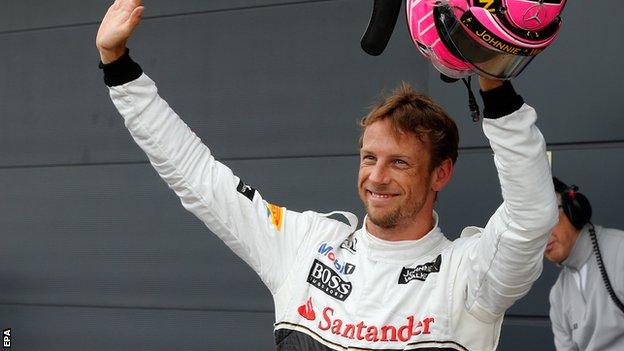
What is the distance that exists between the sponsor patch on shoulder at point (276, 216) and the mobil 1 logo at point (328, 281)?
0.52ft

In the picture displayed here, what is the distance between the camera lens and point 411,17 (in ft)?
6.81

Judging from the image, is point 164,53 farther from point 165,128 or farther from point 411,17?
point 411,17

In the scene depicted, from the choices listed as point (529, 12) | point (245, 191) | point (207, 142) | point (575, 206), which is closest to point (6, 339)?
point (207, 142)

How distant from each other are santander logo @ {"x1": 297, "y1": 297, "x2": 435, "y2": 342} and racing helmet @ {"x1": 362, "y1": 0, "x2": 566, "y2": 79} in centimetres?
68

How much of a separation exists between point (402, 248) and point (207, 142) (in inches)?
76.3

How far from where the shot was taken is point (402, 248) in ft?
8.25

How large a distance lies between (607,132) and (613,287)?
0.66 m

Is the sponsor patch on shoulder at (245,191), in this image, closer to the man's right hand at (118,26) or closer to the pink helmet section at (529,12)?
the man's right hand at (118,26)

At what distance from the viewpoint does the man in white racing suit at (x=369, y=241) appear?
239 centimetres

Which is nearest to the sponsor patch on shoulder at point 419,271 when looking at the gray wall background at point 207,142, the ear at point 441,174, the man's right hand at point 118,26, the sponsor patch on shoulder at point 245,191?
the ear at point 441,174

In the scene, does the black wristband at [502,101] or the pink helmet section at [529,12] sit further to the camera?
the black wristband at [502,101]

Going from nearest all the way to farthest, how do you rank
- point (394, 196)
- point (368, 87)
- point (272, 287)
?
point (394, 196), point (272, 287), point (368, 87)

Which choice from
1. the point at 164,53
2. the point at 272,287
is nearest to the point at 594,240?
the point at 272,287

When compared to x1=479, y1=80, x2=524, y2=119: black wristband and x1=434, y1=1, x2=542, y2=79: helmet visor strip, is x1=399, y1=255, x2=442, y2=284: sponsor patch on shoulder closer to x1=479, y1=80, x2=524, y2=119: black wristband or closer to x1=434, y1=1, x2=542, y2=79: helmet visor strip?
x1=479, y1=80, x2=524, y2=119: black wristband
